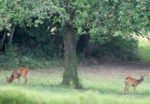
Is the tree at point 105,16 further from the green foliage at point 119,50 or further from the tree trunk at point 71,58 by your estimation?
the green foliage at point 119,50

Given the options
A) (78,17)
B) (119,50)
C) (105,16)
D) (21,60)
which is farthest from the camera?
(119,50)

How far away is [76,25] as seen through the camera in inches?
735

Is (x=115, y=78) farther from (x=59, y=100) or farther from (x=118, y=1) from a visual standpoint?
(x=59, y=100)

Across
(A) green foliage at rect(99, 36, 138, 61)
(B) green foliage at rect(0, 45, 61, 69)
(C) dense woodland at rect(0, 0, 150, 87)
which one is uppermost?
(C) dense woodland at rect(0, 0, 150, 87)

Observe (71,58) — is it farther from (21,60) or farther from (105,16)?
(21,60)

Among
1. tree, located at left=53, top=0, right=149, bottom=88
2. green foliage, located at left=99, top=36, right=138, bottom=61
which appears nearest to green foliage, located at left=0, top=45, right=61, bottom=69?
green foliage, located at left=99, top=36, right=138, bottom=61

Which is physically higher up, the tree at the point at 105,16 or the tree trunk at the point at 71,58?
the tree at the point at 105,16

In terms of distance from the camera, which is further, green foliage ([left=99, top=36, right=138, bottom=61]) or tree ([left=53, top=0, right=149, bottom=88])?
green foliage ([left=99, top=36, right=138, bottom=61])

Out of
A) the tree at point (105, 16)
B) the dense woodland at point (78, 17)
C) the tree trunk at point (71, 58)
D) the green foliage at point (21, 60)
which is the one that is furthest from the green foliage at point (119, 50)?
the tree at point (105, 16)

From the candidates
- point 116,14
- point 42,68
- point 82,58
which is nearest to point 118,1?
point 116,14

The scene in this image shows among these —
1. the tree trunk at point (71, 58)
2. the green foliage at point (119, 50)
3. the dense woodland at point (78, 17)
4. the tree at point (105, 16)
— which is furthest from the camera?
the green foliage at point (119, 50)

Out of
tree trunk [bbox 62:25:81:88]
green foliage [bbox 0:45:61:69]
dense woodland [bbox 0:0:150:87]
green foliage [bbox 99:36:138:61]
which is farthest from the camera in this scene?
green foliage [bbox 99:36:138:61]

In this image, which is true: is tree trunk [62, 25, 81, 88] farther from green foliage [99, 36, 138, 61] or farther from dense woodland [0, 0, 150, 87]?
green foliage [99, 36, 138, 61]

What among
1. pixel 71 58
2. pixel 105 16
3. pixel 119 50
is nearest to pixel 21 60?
pixel 119 50
